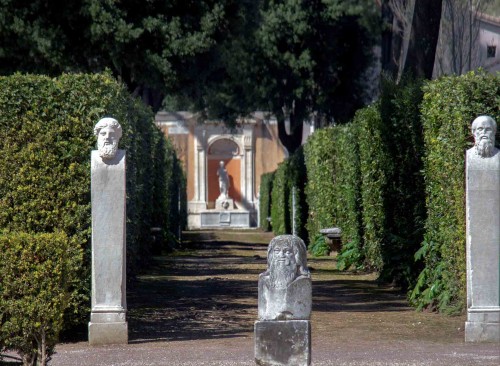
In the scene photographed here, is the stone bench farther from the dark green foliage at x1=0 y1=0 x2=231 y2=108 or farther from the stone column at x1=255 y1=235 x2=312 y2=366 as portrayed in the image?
the stone column at x1=255 y1=235 x2=312 y2=366

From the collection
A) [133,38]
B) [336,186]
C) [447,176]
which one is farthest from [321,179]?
[447,176]

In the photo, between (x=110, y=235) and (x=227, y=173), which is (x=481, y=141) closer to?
(x=110, y=235)

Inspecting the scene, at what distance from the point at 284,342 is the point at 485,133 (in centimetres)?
338

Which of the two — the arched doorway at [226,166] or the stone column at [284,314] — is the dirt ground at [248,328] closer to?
the stone column at [284,314]

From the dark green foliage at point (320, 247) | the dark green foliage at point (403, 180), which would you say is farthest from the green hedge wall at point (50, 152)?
the dark green foliage at point (320, 247)

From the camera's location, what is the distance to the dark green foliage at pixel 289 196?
29.7 metres

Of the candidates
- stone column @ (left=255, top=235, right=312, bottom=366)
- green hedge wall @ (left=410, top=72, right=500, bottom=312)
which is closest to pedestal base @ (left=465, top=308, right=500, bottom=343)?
green hedge wall @ (left=410, top=72, right=500, bottom=312)

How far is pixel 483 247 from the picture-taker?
35.4 feet

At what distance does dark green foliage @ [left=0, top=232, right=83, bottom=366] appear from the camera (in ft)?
27.7

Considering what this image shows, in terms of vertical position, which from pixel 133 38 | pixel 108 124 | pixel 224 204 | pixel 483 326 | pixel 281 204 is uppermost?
pixel 133 38

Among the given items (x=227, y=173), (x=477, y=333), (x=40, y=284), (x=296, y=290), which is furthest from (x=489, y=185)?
(x=227, y=173)

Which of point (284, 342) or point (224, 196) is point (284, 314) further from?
point (224, 196)

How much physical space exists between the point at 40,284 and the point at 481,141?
4.64 meters

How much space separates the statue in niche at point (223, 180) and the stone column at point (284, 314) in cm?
4831
